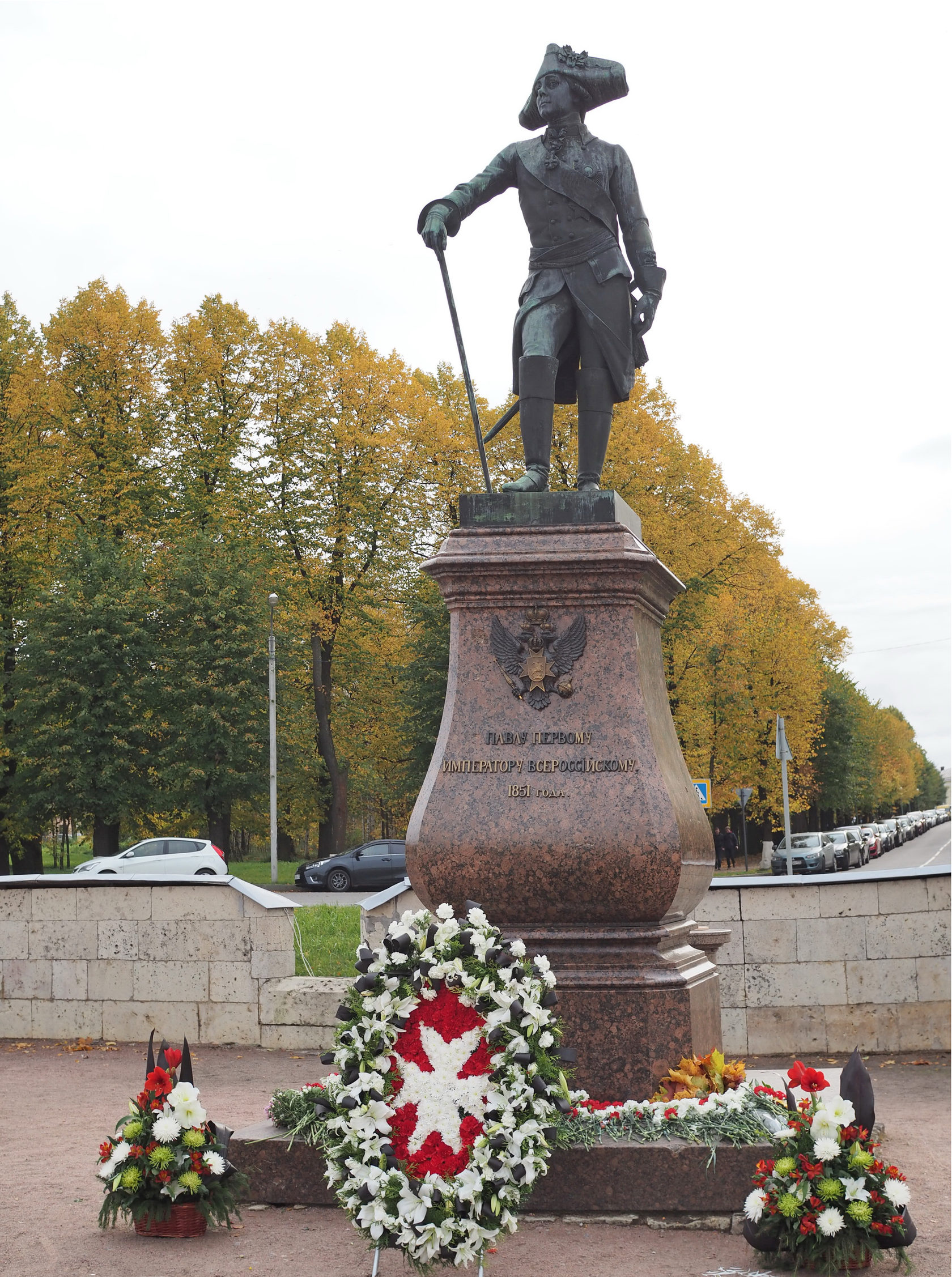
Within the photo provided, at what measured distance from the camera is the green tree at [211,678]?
31188mm

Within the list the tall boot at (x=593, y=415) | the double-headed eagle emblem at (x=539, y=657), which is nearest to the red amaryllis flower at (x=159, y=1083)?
the double-headed eagle emblem at (x=539, y=657)

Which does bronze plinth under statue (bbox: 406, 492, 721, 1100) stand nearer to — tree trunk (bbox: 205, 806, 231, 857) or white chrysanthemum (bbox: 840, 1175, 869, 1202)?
white chrysanthemum (bbox: 840, 1175, 869, 1202)

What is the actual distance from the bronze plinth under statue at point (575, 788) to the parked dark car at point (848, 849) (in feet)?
120

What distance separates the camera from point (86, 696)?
1164 inches

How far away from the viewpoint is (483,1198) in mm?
4547

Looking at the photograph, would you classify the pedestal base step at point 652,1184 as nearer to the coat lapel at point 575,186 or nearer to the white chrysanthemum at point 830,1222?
the white chrysanthemum at point 830,1222

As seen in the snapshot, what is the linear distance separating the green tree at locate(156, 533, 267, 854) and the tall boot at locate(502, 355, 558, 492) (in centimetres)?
2457

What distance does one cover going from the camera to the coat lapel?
716cm

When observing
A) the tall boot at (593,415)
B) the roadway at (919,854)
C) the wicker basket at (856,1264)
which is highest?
the tall boot at (593,415)

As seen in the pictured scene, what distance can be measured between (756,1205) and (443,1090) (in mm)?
1181

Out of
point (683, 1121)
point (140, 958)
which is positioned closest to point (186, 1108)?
point (683, 1121)

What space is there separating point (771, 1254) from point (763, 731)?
3343 centimetres

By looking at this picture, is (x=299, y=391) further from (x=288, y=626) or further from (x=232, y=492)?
(x=288, y=626)

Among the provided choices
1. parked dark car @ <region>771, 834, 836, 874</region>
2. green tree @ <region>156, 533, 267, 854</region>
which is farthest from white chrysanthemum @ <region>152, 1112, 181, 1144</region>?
parked dark car @ <region>771, 834, 836, 874</region>
